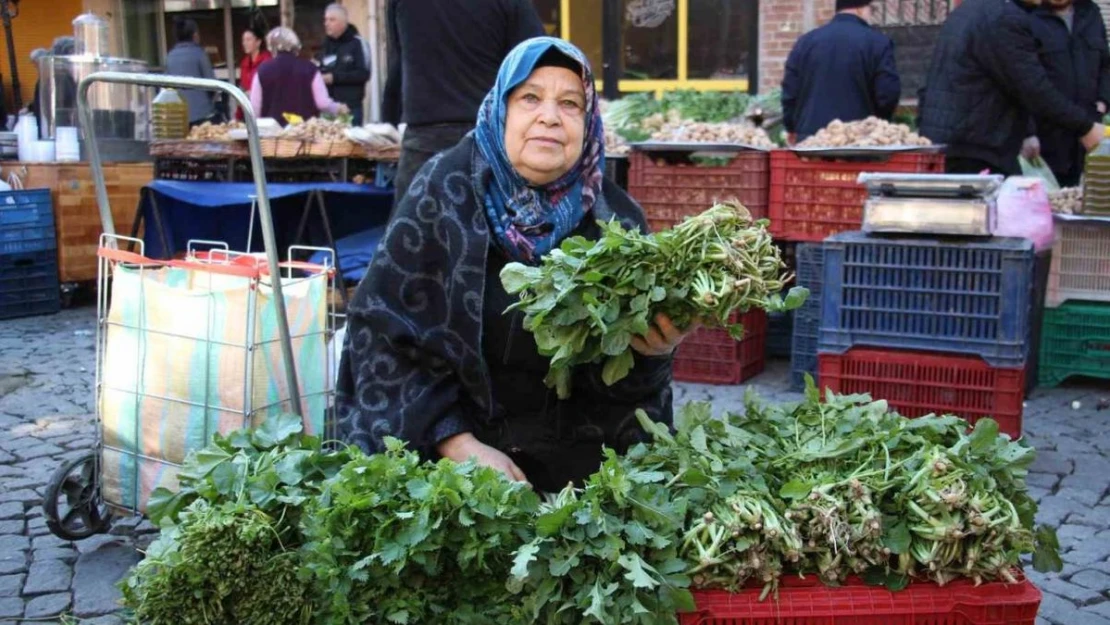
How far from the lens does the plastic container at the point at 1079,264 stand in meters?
6.81

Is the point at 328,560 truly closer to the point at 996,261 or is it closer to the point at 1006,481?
the point at 1006,481

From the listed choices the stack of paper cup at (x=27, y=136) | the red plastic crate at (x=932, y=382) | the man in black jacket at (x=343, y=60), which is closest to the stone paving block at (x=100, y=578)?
the red plastic crate at (x=932, y=382)

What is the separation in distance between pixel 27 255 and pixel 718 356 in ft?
18.3

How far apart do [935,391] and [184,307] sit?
3.20 meters

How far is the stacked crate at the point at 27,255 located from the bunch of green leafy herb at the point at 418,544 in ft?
25.7

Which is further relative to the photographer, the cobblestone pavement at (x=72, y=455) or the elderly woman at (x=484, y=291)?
the cobblestone pavement at (x=72, y=455)

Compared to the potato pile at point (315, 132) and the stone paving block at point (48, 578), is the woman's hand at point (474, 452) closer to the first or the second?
the stone paving block at point (48, 578)

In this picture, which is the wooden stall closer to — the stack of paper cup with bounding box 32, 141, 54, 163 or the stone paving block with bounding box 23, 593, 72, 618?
the stack of paper cup with bounding box 32, 141, 54, 163

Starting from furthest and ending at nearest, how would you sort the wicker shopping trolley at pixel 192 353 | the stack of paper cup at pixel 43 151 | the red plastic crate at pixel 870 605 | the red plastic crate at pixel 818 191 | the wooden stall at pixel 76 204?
1. the stack of paper cup at pixel 43 151
2. the wooden stall at pixel 76 204
3. the red plastic crate at pixel 818 191
4. the wicker shopping trolley at pixel 192 353
5. the red plastic crate at pixel 870 605

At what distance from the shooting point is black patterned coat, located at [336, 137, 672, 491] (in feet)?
9.79

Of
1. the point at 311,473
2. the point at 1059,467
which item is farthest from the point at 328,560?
the point at 1059,467

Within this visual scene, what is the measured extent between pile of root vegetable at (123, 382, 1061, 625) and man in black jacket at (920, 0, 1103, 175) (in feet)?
15.4

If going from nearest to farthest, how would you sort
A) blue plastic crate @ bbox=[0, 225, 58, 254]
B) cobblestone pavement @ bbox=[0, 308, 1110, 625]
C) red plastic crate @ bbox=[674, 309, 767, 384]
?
cobblestone pavement @ bbox=[0, 308, 1110, 625], red plastic crate @ bbox=[674, 309, 767, 384], blue plastic crate @ bbox=[0, 225, 58, 254]

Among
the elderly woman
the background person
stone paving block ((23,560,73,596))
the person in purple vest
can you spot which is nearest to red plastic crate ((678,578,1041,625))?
the elderly woman
